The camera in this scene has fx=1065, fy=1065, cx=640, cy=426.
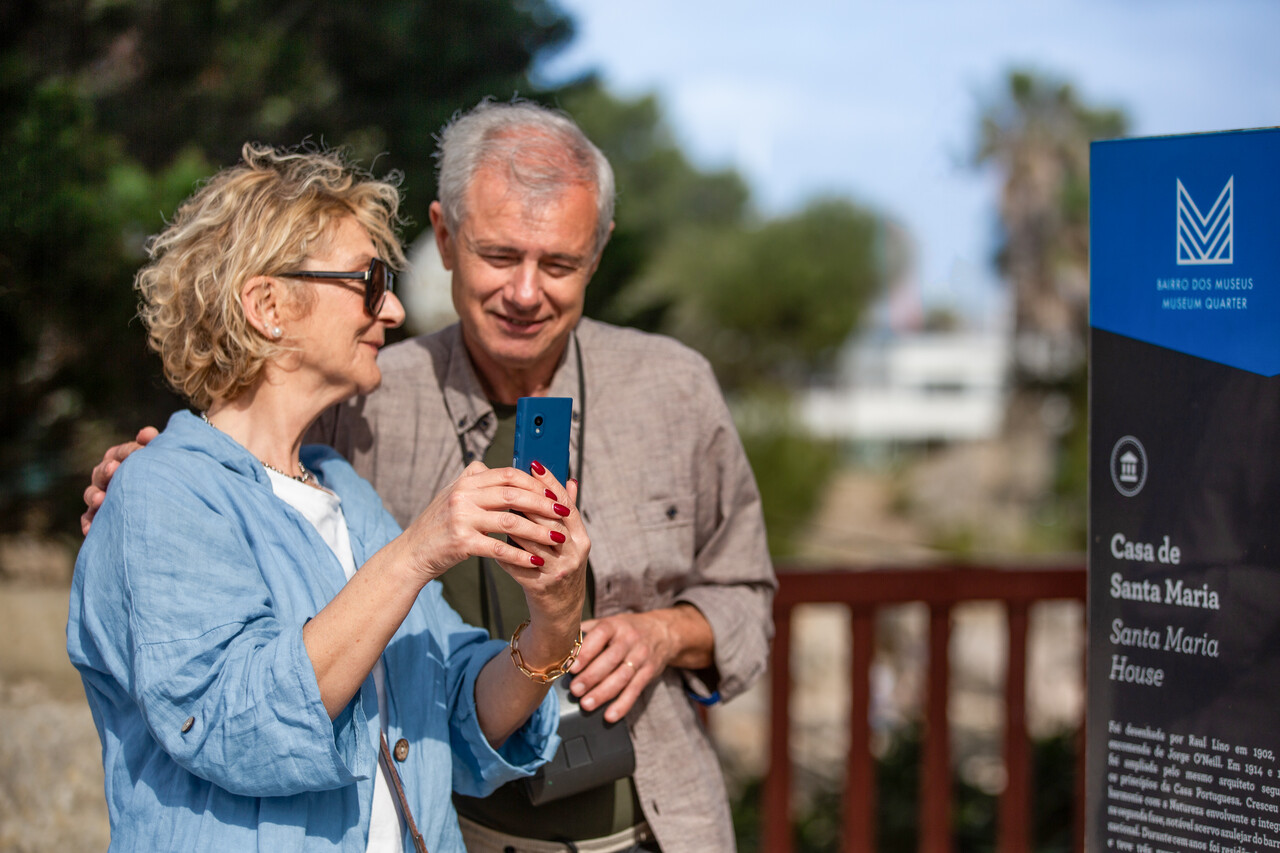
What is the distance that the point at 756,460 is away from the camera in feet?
60.7

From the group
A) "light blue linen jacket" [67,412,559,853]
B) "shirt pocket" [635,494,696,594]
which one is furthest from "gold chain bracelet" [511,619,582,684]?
"shirt pocket" [635,494,696,594]

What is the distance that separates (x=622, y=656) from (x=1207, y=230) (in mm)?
1157

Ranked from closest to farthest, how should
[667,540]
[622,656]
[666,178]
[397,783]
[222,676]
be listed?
[222,676], [397,783], [622,656], [667,540], [666,178]

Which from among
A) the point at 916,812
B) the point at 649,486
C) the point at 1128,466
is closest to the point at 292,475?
the point at 649,486

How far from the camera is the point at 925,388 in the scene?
42.5 m

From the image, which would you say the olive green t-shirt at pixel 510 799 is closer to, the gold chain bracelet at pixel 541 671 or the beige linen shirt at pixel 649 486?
the beige linen shirt at pixel 649 486

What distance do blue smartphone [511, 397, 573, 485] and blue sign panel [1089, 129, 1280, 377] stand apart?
3.07 feet

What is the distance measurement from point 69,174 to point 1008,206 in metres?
29.2

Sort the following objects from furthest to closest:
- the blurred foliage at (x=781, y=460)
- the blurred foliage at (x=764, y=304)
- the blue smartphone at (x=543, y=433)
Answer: the blurred foliage at (x=764, y=304) < the blurred foliage at (x=781, y=460) < the blue smartphone at (x=543, y=433)

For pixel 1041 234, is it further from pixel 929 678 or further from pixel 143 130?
pixel 143 130

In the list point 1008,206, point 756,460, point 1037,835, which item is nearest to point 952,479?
Result: point 1008,206

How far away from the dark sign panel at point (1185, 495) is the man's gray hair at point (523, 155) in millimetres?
881

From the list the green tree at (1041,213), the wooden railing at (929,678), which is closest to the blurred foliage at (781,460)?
the green tree at (1041,213)

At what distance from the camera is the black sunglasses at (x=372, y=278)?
1.64 meters
